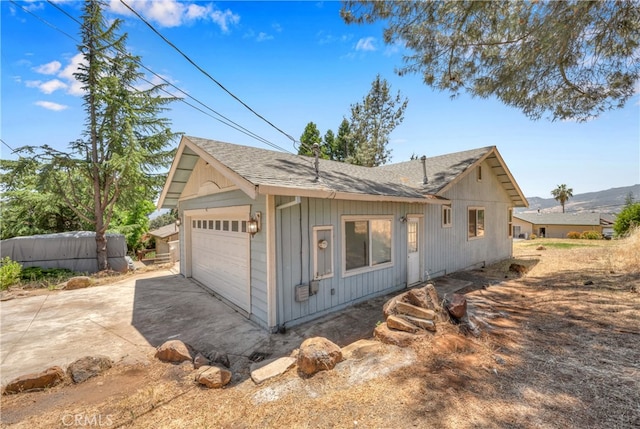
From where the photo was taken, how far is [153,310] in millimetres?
6352

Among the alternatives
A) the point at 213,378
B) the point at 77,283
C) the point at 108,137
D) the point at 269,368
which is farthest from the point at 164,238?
the point at 269,368

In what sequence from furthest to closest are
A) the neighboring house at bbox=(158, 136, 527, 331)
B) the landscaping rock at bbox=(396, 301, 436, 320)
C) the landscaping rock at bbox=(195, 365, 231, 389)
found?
the neighboring house at bbox=(158, 136, 527, 331)
the landscaping rock at bbox=(396, 301, 436, 320)
the landscaping rock at bbox=(195, 365, 231, 389)

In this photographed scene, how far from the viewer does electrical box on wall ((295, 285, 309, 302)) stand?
5.18 metres

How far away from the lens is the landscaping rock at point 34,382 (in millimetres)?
3350

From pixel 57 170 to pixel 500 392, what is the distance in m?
15.8

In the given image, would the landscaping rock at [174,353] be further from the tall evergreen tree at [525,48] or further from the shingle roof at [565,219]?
the shingle roof at [565,219]

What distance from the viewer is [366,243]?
650 centimetres

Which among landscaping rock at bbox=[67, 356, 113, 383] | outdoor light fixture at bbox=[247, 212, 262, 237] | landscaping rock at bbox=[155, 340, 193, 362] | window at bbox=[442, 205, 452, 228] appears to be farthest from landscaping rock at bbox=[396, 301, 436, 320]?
window at bbox=[442, 205, 452, 228]

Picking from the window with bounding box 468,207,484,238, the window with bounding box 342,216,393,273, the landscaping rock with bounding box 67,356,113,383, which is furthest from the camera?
the window with bounding box 468,207,484,238

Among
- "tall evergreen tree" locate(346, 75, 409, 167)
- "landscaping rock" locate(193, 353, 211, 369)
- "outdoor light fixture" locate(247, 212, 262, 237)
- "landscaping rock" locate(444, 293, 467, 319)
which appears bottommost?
"landscaping rock" locate(193, 353, 211, 369)

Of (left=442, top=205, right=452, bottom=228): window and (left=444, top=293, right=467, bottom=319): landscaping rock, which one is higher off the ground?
(left=442, top=205, right=452, bottom=228): window

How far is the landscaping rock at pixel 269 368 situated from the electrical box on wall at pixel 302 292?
58.6 inches

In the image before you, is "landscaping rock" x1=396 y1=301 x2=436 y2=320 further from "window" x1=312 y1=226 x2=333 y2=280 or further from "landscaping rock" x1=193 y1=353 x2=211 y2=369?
"landscaping rock" x1=193 y1=353 x2=211 y2=369

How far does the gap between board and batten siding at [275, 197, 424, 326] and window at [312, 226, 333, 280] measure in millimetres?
79
